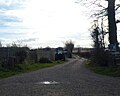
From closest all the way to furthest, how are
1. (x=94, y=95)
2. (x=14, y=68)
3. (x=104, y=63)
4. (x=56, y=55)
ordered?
(x=94, y=95) → (x=14, y=68) → (x=104, y=63) → (x=56, y=55)

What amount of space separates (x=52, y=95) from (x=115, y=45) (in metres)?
21.6

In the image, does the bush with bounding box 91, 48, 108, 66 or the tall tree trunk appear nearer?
the tall tree trunk

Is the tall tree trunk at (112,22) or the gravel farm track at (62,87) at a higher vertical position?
the tall tree trunk at (112,22)

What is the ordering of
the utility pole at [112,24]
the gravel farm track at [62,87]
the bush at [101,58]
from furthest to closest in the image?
1. the bush at [101,58]
2. the utility pole at [112,24]
3. the gravel farm track at [62,87]

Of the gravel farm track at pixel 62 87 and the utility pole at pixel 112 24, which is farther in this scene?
the utility pole at pixel 112 24

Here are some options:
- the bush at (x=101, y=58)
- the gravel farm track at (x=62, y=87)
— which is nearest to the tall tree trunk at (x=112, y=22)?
the bush at (x=101, y=58)

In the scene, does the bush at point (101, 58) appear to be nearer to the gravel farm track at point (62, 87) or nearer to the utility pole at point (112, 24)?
the utility pole at point (112, 24)

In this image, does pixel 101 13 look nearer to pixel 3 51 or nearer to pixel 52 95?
pixel 3 51

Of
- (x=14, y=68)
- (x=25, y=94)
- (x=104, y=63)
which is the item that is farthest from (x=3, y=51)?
(x=25, y=94)

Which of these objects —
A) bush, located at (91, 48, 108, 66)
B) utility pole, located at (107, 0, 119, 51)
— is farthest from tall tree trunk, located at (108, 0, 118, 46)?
bush, located at (91, 48, 108, 66)

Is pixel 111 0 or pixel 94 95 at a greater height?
pixel 111 0

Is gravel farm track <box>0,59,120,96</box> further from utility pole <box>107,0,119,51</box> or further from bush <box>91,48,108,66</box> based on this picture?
bush <box>91,48,108,66</box>

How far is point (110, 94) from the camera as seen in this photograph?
13000mm

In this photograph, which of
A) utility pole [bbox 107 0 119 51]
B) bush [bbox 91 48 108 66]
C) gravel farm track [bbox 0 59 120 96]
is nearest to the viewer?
gravel farm track [bbox 0 59 120 96]
